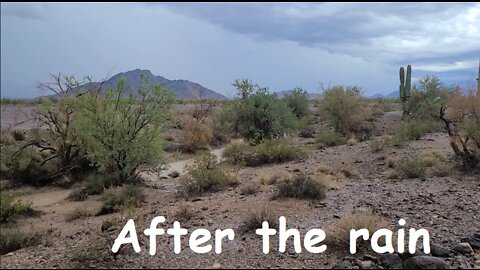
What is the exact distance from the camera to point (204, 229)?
29.6 feet

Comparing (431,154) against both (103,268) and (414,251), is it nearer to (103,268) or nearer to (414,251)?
(414,251)

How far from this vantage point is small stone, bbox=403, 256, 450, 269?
652 centimetres

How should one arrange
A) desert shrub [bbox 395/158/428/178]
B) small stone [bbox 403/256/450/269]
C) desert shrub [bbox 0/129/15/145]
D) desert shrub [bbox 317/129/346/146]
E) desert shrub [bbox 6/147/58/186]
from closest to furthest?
small stone [bbox 403/256/450/269] < desert shrub [bbox 395/158/428/178] < desert shrub [bbox 6/147/58/186] < desert shrub [bbox 0/129/15/145] < desert shrub [bbox 317/129/346/146]

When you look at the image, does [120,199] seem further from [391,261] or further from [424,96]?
[424,96]

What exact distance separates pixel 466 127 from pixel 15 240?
44.6 ft

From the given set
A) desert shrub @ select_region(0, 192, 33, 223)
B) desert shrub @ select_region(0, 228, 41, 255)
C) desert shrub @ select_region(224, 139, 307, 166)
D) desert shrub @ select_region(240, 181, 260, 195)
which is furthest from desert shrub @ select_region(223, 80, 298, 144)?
desert shrub @ select_region(0, 228, 41, 255)

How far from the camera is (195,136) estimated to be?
1045 inches

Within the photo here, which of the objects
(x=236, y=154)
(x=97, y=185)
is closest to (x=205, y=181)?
(x=97, y=185)

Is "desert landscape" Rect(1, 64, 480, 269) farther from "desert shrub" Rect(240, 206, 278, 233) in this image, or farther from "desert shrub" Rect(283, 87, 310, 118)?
"desert shrub" Rect(283, 87, 310, 118)

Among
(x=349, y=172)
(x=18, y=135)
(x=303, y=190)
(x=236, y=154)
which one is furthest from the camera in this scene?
(x=18, y=135)

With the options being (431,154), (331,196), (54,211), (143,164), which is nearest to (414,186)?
(331,196)

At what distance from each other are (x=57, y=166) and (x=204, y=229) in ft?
36.8

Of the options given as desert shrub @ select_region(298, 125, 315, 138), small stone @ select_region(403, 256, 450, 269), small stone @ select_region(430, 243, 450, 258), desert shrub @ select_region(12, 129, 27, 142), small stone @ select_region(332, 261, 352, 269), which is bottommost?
desert shrub @ select_region(298, 125, 315, 138)

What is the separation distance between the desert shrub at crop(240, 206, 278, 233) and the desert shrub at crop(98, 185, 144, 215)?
366 cm
